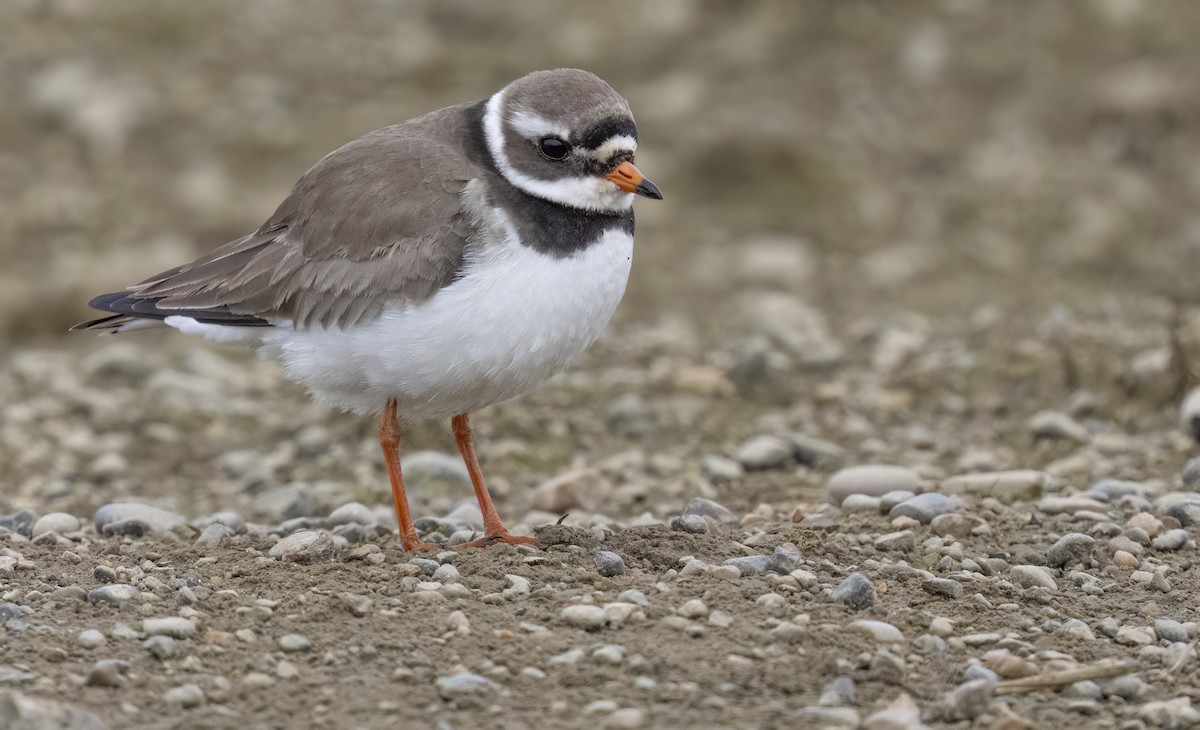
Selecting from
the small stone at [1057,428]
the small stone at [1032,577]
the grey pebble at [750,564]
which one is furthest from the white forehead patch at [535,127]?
the small stone at [1057,428]

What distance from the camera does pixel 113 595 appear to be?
568 centimetres

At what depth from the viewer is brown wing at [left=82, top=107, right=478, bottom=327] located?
651 cm

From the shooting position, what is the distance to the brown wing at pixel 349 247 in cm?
651

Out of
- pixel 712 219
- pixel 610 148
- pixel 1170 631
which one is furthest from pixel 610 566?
pixel 712 219

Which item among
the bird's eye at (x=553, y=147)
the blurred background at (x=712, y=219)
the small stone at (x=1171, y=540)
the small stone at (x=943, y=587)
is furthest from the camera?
the blurred background at (x=712, y=219)

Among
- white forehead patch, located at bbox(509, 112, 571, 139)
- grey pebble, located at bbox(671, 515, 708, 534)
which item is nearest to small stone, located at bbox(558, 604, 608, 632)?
grey pebble, located at bbox(671, 515, 708, 534)

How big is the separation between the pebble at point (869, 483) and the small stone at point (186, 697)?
12.0ft

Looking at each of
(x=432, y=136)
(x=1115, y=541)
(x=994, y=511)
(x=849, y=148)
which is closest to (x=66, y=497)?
(x=432, y=136)

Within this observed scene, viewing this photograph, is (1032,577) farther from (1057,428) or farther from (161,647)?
(161,647)

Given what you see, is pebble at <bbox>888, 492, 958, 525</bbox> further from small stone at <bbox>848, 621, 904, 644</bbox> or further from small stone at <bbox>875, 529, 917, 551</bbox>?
small stone at <bbox>848, 621, 904, 644</bbox>

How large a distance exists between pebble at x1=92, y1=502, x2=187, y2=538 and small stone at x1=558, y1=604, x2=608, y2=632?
2469 mm

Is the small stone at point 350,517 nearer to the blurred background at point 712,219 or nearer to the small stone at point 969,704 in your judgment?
the blurred background at point 712,219

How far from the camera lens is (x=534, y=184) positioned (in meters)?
6.58

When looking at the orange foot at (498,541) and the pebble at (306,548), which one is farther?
the orange foot at (498,541)
